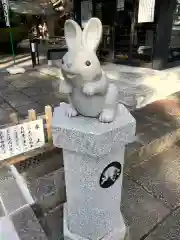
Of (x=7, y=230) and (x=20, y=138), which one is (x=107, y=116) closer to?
(x=7, y=230)

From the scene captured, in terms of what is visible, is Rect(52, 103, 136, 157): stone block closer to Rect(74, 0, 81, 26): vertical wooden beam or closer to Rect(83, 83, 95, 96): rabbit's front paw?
Rect(83, 83, 95, 96): rabbit's front paw

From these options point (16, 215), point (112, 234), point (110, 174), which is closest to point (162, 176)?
point (112, 234)

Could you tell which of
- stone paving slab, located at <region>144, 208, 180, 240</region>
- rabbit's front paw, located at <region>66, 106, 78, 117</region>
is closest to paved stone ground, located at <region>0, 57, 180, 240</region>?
stone paving slab, located at <region>144, 208, 180, 240</region>

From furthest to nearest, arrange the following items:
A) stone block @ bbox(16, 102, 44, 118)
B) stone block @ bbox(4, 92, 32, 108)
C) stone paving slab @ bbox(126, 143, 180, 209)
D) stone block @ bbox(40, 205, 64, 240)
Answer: stone block @ bbox(4, 92, 32, 108) → stone block @ bbox(16, 102, 44, 118) → stone paving slab @ bbox(126, 143, 180, 209) → stone block @ bbox(40, 205, 64, 240)

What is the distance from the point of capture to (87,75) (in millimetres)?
1389

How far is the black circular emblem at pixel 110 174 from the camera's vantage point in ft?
5.61

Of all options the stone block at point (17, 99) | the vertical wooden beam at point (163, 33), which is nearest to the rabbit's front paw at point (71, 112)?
the stone block at point (17, 99)

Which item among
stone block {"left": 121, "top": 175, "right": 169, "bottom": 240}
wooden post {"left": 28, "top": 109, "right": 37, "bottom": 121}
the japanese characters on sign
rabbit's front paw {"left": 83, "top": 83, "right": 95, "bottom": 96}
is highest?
the japanese characters on sign

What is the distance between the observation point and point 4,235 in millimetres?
2072

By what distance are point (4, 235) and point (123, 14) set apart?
27.3 ft

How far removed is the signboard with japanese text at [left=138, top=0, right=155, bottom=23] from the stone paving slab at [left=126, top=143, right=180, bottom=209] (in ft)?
18.3

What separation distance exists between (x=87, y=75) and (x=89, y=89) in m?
0.09

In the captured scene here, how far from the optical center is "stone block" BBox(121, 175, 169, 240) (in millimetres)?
2188

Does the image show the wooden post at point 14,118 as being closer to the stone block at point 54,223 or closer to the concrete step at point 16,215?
the concrete step at point 16,215
